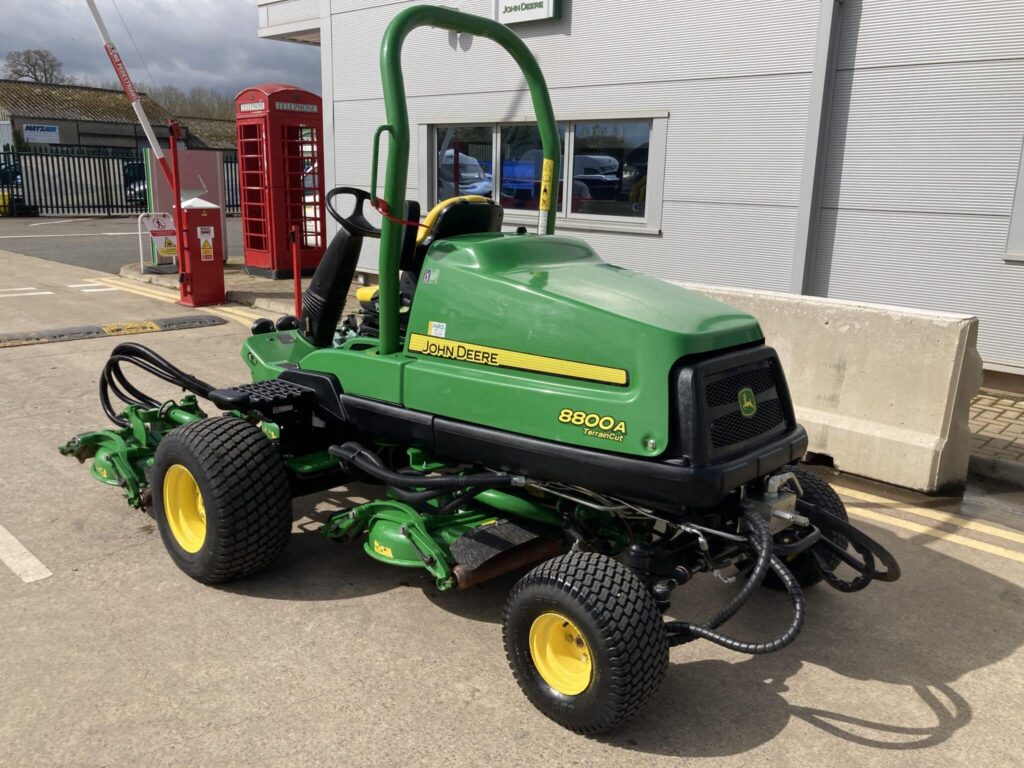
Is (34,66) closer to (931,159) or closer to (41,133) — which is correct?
(41,133)

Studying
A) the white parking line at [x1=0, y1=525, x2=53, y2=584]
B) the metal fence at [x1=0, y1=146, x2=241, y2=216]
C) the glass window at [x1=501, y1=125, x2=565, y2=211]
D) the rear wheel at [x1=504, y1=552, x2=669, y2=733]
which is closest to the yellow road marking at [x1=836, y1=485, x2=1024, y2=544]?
the rear wheel at [x1=504, y1=552, x2=669, y2=733]

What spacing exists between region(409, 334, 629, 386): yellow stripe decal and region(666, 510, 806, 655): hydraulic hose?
A: 74 centimetres

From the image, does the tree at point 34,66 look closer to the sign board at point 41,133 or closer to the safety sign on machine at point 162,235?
the sign board at point 41,133

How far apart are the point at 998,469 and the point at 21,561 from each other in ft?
18.3

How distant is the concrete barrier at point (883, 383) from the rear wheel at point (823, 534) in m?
1.63

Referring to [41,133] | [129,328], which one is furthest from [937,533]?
[41,133]

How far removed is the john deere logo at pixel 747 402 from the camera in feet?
10.5

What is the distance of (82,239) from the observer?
19234 mm

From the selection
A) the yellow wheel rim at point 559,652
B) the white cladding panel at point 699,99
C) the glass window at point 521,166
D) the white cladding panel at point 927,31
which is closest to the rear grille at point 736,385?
the yellow wheel rim at point 559,652

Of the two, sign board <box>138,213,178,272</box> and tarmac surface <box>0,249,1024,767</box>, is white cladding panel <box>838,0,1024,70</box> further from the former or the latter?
sign board <box>138,213,178,272</box>

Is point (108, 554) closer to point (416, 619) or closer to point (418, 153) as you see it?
point (416, 619)

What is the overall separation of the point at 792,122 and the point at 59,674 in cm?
705

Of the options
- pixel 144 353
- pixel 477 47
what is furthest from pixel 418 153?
pixel 144 353

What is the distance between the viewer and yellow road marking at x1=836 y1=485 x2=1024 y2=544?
4.66 metres
